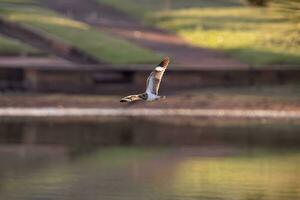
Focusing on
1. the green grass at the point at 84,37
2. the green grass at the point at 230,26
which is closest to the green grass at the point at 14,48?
the green grass at the point at 84,37

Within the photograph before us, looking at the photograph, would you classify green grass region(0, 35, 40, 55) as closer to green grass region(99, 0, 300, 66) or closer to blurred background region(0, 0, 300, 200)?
blurred background region(0, 0, 300, 200)

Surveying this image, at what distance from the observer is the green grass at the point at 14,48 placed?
40.3 meters

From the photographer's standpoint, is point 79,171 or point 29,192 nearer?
point 29,192

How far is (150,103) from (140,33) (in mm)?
9912

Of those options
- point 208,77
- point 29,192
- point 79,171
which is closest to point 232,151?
point 79,171

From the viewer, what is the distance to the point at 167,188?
23.1 m

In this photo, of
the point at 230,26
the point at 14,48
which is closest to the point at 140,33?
the point at 230,26

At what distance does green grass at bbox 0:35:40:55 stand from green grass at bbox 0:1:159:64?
140 cm

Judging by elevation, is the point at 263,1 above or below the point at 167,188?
above

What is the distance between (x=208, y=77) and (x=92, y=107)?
3.92m

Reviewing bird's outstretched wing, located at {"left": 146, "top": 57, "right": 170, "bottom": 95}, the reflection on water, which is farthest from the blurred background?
bird's outstretched wing, located at {"left": 146, "top": 57, "right": 170, "bottom": 95}

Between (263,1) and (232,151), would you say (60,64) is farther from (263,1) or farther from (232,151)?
(263,1)

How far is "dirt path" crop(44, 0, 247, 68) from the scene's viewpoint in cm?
4081

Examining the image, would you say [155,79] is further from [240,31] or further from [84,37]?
[240,31]
